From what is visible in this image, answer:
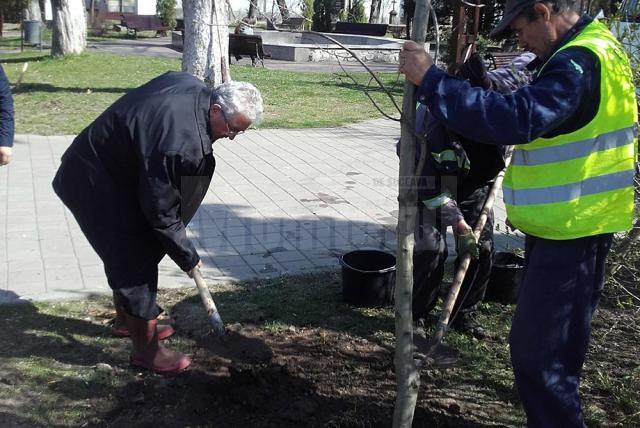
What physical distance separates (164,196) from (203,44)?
9.10 metres

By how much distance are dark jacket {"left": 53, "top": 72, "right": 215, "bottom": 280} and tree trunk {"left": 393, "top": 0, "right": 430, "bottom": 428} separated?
1140mm

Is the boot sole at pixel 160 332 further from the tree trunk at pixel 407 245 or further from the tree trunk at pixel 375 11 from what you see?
the tree trunk at pixel 375 11

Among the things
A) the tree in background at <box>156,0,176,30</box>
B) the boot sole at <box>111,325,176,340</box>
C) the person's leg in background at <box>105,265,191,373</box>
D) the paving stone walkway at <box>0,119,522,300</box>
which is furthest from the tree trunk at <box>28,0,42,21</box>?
the person's leg in background at <box>105,265,191,373</box>

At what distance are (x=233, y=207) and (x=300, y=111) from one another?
5.66 metres

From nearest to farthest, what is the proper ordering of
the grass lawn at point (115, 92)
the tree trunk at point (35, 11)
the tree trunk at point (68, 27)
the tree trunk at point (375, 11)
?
the grass lawn at point (115, 92) < the tree trunk at point (68, 27) < the tree trunk at point (35, 11) < the tree trunk at point (375, 11)

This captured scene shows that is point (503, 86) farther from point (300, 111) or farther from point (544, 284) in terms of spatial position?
point (300, 111)

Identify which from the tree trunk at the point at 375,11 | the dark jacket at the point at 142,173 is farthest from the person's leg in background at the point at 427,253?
the tree trunk at the point at 375,11

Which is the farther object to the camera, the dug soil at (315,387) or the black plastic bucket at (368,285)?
the black plastic bucket at (368,285)

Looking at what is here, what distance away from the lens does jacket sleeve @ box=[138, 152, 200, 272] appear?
3.07 m

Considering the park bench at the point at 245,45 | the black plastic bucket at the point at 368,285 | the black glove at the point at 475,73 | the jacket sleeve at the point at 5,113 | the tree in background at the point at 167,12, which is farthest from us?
the tree in background at the point at 167,12

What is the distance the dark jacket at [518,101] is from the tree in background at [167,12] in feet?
102

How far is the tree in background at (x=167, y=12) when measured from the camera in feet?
102

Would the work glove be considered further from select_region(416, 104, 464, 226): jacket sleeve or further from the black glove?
the black glove

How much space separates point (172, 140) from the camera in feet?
10.1
